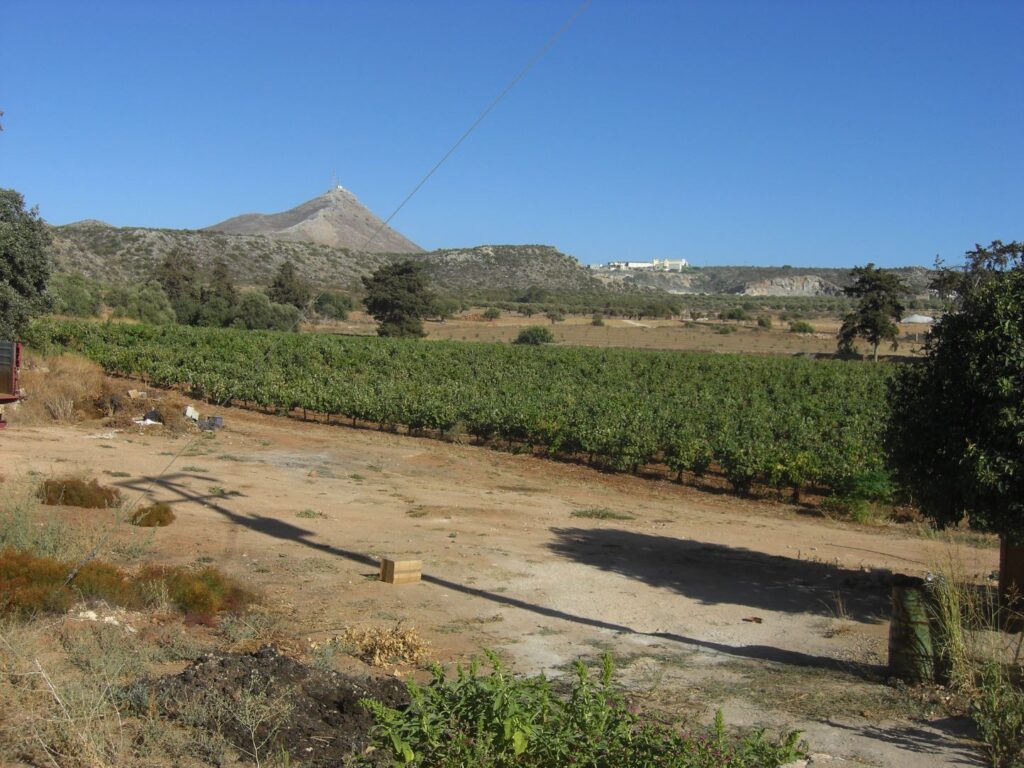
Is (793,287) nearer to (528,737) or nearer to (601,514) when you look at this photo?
(601,514)

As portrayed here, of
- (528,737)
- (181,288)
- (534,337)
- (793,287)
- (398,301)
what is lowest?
(528,737)

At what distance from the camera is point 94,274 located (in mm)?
77688

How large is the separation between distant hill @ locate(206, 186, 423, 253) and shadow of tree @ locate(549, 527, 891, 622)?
109 m

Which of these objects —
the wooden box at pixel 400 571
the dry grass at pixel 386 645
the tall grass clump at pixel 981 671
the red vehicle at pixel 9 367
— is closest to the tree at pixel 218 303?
the red vehicle at pixel 9 367

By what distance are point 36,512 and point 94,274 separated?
73.4m

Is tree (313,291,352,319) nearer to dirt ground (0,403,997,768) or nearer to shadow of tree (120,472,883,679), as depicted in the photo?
dirt ground (0,403,997,768)

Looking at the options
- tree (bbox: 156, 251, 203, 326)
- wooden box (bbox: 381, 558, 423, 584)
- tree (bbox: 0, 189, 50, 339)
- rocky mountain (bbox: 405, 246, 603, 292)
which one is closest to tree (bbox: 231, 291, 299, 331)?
tree (bbox: 156, 251, 203, 326)

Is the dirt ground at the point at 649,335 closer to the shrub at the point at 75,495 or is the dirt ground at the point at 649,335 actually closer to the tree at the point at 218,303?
the tree at the point at 218,303

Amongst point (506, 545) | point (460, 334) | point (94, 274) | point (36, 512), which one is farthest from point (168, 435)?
point (94, 274)

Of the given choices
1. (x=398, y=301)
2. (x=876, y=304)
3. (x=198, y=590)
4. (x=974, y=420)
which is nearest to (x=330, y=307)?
(x=398, y=301)

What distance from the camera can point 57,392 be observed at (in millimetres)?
22812

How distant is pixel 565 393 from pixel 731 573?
16102 millimetres

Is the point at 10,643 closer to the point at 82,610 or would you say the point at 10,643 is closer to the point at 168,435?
the point at 82,610

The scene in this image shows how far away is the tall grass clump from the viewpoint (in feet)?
17.6
